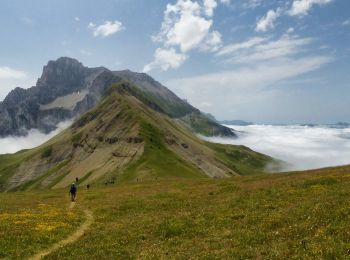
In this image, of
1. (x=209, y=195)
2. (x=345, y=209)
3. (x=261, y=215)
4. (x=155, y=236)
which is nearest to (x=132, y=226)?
(x=155, y=236)

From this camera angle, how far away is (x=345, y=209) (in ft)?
91.4

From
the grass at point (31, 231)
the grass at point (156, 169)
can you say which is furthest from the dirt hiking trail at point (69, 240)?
the grass at point (156, 169)

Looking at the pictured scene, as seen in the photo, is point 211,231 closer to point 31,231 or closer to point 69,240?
point 69,240

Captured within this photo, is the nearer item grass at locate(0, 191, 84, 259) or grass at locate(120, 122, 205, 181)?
grass at locate(0, 191, 84, 259)

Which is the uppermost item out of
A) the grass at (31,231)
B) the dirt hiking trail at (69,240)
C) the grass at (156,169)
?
the grass at (156,169)

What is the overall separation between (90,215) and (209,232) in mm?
21392

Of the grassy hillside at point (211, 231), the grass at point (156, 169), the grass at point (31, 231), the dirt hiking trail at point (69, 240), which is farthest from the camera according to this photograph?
the grass at point (156, 169)

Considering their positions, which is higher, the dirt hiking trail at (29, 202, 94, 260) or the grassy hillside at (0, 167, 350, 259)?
the grassy hillside at (0, 167, 350, 259)

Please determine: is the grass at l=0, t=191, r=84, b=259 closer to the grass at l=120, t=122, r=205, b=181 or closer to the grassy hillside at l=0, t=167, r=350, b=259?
the grassy hillside at l=0, t=167, r=350, b=259

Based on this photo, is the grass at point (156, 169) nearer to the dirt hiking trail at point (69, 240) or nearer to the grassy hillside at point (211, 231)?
the dirt hiking trail at point (69, 240)

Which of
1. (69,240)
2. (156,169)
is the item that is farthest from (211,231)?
(156,169)

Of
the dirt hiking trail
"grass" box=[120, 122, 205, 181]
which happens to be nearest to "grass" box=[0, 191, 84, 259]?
the dirt hiking trail

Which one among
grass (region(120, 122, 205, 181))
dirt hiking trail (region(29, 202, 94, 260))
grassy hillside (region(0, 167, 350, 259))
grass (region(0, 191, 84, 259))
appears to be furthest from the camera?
grass (region(120, 122, 205, 181))

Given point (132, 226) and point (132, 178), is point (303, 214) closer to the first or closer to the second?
point (132, 226)
